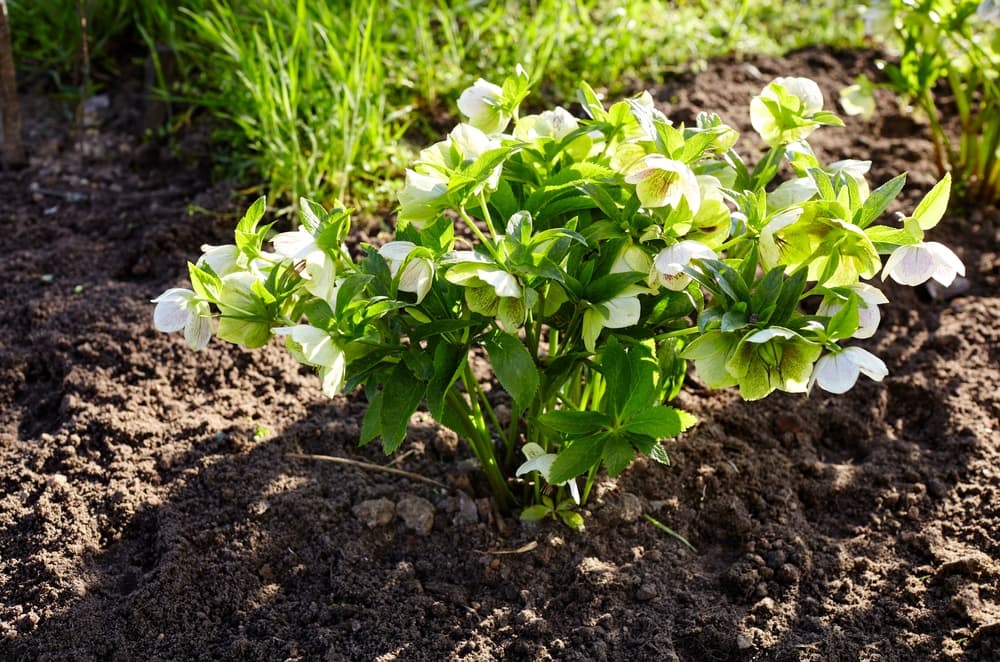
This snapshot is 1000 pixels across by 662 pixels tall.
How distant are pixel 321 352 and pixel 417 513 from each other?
602 millimetres

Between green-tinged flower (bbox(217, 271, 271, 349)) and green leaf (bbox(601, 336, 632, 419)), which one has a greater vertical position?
green-tinged flower (bbox(217, 271, 271, 349))

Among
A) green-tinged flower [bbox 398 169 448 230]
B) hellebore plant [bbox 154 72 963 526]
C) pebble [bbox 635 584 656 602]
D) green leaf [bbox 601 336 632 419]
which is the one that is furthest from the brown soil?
green-tinged flower [bbox 398 169 448 230]

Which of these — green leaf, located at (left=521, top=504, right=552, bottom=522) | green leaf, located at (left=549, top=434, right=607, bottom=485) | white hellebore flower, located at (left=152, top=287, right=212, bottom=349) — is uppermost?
white hellebore flower, located at (left=152, top=287, right=212, bottom=349)

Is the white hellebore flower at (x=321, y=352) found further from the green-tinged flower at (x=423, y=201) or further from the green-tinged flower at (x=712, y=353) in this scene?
the green-tinged flower at (x=712, y=353)

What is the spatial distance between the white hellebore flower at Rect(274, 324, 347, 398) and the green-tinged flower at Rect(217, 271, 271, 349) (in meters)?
0.08

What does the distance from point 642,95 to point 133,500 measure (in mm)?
1146

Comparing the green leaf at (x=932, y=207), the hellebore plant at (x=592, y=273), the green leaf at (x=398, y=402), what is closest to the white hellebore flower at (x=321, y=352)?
the hellebore plant at (x=592, y=273)

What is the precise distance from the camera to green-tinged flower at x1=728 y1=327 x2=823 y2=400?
1267mm

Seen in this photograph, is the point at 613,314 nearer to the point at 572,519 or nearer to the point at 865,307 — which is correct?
the point at 865,307

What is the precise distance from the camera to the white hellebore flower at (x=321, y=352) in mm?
1271

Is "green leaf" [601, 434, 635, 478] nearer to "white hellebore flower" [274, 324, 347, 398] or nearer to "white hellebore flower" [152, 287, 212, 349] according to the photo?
"white hellebore flower" [274, 324, 347, 398]

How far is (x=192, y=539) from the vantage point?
5.70 ft

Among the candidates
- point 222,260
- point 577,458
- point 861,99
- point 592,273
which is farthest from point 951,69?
point 222,260

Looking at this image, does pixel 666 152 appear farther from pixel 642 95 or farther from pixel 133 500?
pixel 133 500
